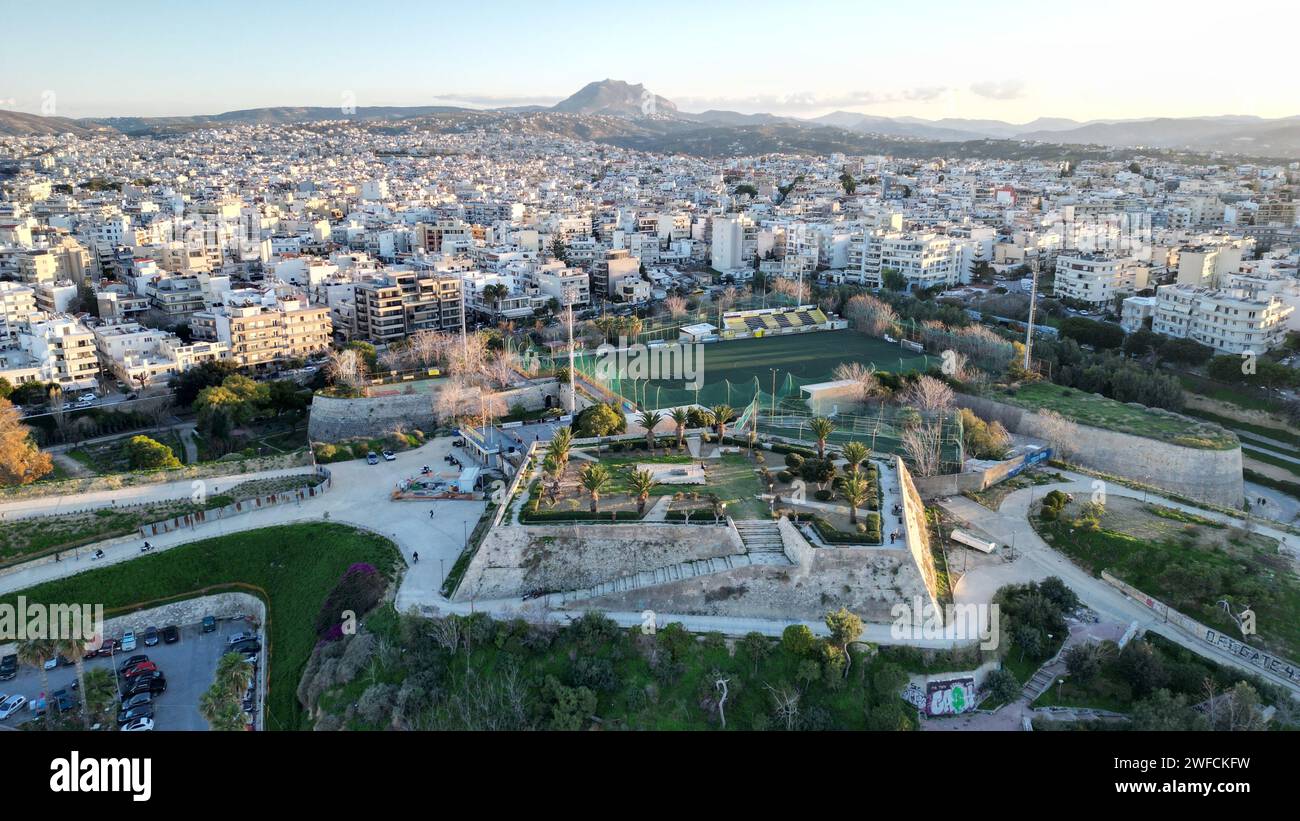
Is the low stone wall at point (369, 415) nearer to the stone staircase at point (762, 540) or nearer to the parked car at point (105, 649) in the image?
the parked car at point (105, 649)

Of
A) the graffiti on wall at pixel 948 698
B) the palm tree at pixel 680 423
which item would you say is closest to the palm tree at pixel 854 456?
the palm tree at pixel 680 423

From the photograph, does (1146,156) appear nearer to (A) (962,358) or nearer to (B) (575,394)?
(A) (962,358)

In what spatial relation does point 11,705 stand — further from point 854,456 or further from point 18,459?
point 854,456

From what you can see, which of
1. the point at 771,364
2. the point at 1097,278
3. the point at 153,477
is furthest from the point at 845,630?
the point at 1097,278

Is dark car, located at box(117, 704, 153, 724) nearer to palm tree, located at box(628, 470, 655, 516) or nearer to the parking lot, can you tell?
the parking lot

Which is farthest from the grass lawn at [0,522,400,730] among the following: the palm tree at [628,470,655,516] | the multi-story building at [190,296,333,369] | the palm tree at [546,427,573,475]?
the multi-story building at [190,296,333,369]

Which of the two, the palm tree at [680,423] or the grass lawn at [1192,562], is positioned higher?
the palm tree at [680,423]
